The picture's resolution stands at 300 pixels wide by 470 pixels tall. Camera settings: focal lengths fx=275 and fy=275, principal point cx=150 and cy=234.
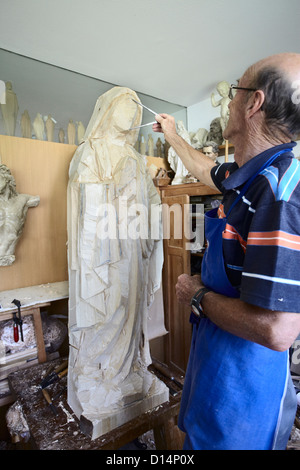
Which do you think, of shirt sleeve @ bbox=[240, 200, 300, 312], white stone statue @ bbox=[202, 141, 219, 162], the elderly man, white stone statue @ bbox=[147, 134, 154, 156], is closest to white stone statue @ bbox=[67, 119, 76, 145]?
white stone statue @ bbox=[147, 134, 154, 156]

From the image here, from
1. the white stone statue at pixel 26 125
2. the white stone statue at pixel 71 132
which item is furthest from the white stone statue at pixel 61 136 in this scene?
the white stone statue at pixel 26 125

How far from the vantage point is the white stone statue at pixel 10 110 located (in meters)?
1.90

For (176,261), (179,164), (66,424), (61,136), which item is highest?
(61,136)

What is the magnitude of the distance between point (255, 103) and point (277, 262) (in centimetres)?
43

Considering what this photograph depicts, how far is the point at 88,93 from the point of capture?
7.46 feet

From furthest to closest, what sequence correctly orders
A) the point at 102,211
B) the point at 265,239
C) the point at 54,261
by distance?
the point at 54,261, the point at 102,211, the point at 265,239

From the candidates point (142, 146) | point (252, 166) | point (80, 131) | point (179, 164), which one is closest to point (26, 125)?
point (80, 131)

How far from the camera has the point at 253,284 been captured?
0.61m

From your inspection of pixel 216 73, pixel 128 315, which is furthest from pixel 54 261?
pixel 216 73

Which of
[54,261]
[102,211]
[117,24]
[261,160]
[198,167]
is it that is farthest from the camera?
[54,261]

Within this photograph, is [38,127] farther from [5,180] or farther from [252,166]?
[252,166]

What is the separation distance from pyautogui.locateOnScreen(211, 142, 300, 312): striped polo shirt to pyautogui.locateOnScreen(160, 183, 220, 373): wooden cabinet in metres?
1.37

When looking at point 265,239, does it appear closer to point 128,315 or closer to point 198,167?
point 198,167

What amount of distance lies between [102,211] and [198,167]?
1.76 ft
